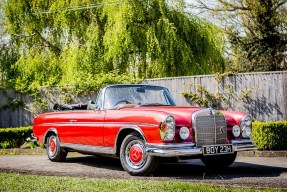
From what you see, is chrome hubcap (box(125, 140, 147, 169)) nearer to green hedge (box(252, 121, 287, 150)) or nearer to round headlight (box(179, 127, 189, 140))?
round headlight (box(179, 127, 189, 140))

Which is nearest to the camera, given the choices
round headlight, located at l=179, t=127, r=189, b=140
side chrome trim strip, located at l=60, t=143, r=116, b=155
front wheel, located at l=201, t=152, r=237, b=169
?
round headlight, located at l=179, t=127, r=189, b=140

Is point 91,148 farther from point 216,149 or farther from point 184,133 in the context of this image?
point 216,149

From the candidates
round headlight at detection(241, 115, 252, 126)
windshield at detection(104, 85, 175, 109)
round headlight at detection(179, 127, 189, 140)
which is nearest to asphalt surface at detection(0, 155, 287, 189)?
round headlight at detection(179, 127, 189, 140)

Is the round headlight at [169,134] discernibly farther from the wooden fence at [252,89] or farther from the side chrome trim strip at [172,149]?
the wooden fence at [252,89]

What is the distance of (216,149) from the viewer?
26.2 feet

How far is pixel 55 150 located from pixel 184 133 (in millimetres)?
4294

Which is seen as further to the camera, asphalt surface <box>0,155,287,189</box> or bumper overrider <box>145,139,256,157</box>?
bumper overrider <box>145,139,256,157</box>

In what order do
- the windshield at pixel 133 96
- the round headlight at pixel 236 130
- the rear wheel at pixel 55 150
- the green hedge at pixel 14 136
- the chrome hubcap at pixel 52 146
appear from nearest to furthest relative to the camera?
the round headlight at pixel 236 130
the windshield at pixel 133 96
the rear wheel at pixel 55 150
the chrome hubcap at pixel 52 146
the green hedge at pixel 14 136

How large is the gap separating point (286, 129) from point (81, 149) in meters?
5.64

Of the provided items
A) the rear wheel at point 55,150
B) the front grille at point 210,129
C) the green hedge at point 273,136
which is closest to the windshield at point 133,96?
the front grille at point 210,129

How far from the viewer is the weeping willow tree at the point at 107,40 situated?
19.0 m

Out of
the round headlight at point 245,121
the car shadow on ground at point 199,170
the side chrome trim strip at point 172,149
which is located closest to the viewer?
the side chrome trim strip at point 172,149

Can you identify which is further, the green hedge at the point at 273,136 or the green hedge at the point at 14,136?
the green hedge at the point at 14,136

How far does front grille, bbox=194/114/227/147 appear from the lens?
7.96 meters
